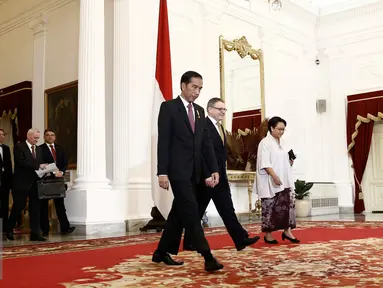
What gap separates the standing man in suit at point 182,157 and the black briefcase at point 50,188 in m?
2.82

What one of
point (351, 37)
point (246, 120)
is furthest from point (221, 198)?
point (351, 37)

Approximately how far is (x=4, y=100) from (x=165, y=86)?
4.22 meters

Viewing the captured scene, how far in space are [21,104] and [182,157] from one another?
653 cm

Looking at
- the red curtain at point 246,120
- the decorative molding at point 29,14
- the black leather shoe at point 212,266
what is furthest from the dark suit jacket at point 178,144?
the red curtain at point 246,120

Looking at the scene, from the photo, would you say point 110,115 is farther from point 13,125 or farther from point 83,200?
point 13,125

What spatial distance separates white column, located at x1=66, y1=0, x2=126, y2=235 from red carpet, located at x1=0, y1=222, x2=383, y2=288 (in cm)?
150

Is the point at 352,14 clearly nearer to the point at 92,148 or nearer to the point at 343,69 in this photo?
the point at 343,69

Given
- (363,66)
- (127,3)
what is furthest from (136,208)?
(363,66)

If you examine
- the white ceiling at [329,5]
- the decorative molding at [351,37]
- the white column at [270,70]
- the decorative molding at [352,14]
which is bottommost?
the white column at [270,70]

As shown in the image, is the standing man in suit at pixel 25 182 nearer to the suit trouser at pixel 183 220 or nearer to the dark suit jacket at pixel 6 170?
the dark suit jacket at pixel 6 170

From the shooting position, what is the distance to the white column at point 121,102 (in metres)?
7.02

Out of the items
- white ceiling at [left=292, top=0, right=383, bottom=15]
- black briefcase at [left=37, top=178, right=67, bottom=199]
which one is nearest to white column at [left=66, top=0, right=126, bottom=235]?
black briefcase at [left=37, top=178, right=67, bottom=199]

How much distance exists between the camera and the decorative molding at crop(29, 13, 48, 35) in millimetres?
8594

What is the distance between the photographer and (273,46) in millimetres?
10398
